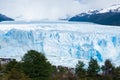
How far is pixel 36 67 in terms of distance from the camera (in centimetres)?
1409

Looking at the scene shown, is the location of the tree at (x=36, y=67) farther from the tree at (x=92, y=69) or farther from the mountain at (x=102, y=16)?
the mountain at (x=102, y=16)

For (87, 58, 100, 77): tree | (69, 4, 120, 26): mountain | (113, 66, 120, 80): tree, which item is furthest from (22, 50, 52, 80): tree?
(69, 4, 120, 26): mountain

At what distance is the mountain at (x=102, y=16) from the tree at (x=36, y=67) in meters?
61.0

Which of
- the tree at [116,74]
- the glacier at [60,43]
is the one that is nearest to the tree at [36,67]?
the tree at [116,74]

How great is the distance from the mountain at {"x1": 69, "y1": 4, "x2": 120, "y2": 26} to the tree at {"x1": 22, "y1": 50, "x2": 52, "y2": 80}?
2403 inches

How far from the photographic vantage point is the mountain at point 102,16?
77306mm

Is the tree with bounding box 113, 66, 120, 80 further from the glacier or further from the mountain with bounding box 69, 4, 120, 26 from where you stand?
the mountain with bounding box 69, 4, 120, 26

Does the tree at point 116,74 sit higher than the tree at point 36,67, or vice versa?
the tree at point 36,67

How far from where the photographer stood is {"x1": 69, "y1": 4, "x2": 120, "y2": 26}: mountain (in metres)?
77.3

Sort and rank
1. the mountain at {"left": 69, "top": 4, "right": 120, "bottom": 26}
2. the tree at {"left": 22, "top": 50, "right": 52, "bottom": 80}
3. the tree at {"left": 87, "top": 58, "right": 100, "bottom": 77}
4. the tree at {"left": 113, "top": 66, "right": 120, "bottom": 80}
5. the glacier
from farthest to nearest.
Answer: the mountain at {"left": 69, "top": 4, "right": 120, "bottom": 26} < the glacier < the tree at {"left": 113, "top": 66, "right": 120, "bottom": 80} < the tree at {"left": 87, "top": 58, "right": 100, "bottom": 77} < the tree at {"left": 22, "top": 50, "right": 52, "bottom": 80}

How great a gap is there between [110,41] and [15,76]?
31.9 meters

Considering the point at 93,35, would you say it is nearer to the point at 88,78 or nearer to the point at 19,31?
the point at 19,31

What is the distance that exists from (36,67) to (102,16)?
70099 mm

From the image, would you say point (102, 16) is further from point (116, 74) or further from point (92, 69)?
point (92, 69)
